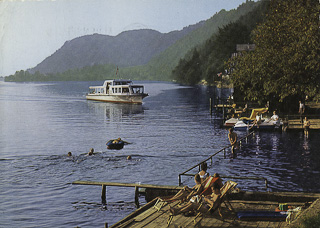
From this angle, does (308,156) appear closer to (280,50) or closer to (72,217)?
(280,50)

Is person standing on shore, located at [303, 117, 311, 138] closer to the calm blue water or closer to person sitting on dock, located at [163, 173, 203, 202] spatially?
the calm blue water

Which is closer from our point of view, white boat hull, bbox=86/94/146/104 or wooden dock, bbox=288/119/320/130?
wooden dock, bbox=288/119/320/130

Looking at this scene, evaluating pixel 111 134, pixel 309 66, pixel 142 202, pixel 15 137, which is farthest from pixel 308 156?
pixel 15 137

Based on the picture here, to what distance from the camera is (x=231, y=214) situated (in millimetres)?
15547

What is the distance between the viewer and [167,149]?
1604 inches

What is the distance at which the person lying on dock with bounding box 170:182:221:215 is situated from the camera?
15008 mm

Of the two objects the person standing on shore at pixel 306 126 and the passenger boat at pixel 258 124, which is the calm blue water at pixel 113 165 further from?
the passenger boat at pixel 258 124

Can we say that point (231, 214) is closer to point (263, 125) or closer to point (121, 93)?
point (263, 125)

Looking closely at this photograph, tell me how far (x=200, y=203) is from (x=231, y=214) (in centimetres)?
128

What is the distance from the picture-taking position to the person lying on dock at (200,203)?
15.0m

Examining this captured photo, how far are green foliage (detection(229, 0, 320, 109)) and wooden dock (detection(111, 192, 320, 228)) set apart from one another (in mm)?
→ 16857

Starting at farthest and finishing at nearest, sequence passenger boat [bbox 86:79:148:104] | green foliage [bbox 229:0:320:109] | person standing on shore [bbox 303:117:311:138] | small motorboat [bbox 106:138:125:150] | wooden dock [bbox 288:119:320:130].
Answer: passenger boat [bbox 86:79:148:104]
wooden dock [bbox 288:119:320:130]
person standing on shore [bbox 303:117:311:138]
small motorboat [bbox 106:138:125:150]
green foliage [bbox 229:0:320:109]

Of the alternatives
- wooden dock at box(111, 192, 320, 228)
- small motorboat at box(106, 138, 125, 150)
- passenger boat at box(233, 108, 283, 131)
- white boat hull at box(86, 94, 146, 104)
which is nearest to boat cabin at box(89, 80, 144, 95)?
white boat hull at box(86, 94, 146, 104)

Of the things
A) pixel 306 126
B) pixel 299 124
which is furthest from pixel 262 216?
pixel 299 124
